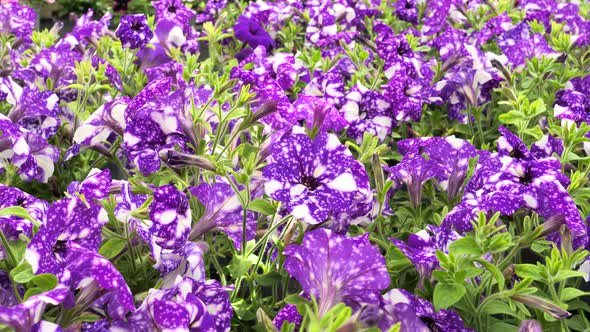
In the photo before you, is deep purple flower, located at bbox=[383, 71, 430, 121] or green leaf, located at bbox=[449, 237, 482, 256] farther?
deep purple flower, located at bbox=[383, 71, 430, 121]

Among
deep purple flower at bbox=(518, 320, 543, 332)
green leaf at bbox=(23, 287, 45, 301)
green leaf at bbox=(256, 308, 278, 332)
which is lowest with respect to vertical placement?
deep purple flower at bbox=(518, 320, 543, 332)

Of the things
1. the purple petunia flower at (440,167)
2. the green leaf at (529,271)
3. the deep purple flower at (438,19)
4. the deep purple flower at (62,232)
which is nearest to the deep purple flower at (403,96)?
the purple petunia flower at (440,167)

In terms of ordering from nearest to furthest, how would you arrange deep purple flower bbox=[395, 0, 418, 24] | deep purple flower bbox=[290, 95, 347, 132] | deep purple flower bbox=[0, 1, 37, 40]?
deep purple flower bbox=[290, 95, 347, 132]
deep purple flower bbox=[0, 1, 37, 40]
deep purple flower bbox=[395, 0, 418, 24]

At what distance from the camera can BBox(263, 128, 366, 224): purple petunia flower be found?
3.57 ft

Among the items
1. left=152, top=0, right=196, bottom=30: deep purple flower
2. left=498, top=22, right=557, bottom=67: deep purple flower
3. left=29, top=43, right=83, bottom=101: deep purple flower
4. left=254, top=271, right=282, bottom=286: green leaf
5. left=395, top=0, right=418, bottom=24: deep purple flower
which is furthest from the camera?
left=395, top=0, right=418, bottom=24: deep purple flower

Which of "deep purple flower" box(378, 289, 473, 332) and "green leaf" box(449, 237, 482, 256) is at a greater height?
"green leaf" box(449, 237, 482, 256)

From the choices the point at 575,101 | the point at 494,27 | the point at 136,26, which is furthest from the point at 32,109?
the point at 494,27

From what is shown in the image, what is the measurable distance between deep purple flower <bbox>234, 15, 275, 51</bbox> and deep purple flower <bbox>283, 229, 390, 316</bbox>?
1.61 metres

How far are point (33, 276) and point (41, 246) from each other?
0.19 ft

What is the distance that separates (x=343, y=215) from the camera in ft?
3.92

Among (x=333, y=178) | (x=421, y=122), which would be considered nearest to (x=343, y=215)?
(x=333, y=178)

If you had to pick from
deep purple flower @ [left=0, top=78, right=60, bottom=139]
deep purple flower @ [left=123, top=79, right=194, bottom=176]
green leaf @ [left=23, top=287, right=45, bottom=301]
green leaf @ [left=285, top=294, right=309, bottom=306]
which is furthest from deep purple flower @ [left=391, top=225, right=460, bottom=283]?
deep purple flower @ [left=0, top=78, right=60, bottom=139]

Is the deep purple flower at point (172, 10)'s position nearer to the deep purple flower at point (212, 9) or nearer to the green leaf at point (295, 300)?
the deep purple flower at point (212, 9)

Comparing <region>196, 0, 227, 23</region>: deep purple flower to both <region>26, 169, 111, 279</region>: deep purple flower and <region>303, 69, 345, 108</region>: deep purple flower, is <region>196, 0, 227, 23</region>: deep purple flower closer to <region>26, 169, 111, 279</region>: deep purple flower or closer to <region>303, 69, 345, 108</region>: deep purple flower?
<region>303, 69, 345, 108</region>: deep purple flower
